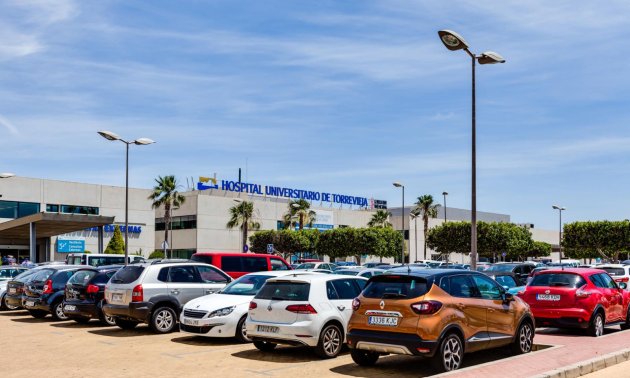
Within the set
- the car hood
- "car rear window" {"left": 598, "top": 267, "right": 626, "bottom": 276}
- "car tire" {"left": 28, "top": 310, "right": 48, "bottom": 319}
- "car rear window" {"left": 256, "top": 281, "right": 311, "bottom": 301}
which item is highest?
"car rear window" {"left": 256, "top": 281, "right": 311, "bottom": 301}

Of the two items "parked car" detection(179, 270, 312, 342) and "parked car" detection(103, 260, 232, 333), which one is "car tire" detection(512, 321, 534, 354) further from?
"parked car" detection(103, 260, 232, 333)

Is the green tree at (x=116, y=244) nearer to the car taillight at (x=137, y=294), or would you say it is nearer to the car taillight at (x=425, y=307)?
the car taillight at (x=137, y=294)

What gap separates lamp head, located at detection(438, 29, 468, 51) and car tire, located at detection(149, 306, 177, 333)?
10.1 metres

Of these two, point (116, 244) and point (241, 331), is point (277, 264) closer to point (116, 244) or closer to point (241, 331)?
point (241, 331)

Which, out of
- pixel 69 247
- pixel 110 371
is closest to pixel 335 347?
pixel 110 371

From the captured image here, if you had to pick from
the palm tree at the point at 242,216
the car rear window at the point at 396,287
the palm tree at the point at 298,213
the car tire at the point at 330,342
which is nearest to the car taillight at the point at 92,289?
the car tire at the point at 330,342

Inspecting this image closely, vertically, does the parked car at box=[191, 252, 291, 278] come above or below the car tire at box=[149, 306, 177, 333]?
above

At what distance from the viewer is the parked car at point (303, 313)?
11.8 m

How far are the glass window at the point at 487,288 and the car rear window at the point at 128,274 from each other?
794cm

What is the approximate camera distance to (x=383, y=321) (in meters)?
10.3

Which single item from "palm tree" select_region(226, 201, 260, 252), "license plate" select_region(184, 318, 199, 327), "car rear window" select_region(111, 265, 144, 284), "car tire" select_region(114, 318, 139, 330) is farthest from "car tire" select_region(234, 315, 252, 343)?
"palm tree" select_region(226, 201, 260, 252)

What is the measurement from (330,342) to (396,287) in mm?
2181

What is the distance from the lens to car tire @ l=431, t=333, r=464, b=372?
10023mm

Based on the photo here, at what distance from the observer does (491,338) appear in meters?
11.1
